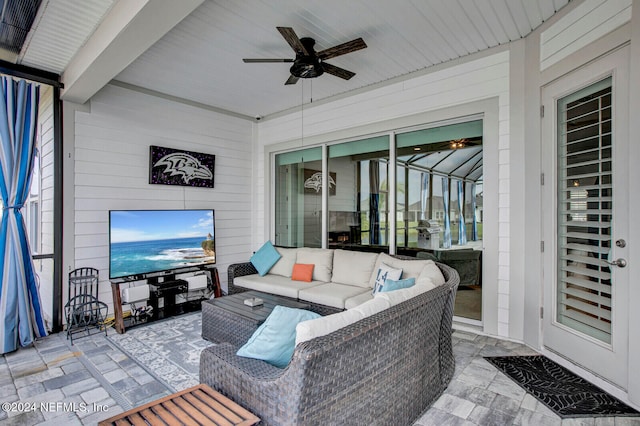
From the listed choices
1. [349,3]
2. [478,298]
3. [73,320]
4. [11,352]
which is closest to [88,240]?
[73,320]

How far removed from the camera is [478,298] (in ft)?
12.5

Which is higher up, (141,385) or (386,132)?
(386,132)

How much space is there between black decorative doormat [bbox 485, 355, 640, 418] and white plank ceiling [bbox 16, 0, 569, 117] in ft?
10.3

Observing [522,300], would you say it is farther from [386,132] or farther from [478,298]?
[386,132]

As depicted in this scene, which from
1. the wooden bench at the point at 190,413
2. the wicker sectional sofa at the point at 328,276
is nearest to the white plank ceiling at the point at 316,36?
the wicker sectional sofa at the point at 328,276

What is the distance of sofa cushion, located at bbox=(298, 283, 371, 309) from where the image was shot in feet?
11.7

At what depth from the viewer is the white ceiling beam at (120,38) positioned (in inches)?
90.9

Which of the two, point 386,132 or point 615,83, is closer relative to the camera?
point 615,83

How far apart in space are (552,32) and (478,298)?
278cm

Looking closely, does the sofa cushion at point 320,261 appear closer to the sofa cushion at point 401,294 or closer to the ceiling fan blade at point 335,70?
the sofa cushion at point 401,294

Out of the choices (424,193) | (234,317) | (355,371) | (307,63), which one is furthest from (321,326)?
(424,193)

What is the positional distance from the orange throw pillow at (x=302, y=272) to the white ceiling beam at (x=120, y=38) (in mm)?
2919

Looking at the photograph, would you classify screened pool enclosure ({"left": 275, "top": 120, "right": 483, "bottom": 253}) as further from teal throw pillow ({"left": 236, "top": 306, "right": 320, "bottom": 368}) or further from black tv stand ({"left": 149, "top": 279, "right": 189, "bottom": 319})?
teal throw pillow ({"left": 236, "top": 306, "right": 320, "bottom": 368})

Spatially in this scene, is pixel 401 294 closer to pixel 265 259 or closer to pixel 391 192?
pixel 391 192
